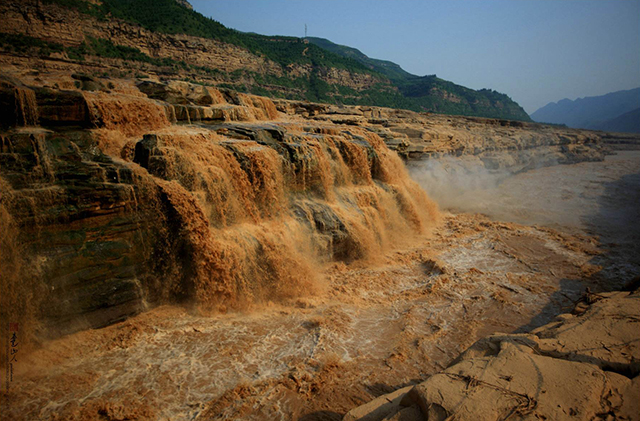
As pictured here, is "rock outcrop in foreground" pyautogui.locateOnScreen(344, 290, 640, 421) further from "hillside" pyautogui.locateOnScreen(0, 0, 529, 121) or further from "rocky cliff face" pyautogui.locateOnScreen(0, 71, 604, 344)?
"hillside" pyautogui.locateOnScreen(0, 0, 529, 121)

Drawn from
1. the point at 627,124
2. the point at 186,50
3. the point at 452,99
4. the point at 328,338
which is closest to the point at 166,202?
the point at 328,338

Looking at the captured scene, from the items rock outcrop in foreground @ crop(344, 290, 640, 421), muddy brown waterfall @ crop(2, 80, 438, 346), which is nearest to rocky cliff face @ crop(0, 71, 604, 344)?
muddy brown waterfall @ crop(2, 80, 438, 346)

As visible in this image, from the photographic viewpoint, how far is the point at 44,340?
545 cm

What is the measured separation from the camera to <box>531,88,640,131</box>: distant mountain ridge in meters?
90.2

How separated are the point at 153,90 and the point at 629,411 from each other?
13.5 metres

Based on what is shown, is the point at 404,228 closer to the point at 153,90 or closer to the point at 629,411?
the point at 629,411

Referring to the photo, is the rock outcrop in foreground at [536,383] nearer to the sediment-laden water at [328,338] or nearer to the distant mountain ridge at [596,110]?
the sediment-laden water at [328,338]

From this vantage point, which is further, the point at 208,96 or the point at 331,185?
the point at 208,96

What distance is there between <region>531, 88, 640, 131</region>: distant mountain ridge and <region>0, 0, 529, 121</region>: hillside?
6228cm

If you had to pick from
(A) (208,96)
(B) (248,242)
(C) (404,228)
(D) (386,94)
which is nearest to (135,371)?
(B) (248,242)

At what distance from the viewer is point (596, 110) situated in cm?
12019

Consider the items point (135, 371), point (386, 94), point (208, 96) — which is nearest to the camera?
point (135, 371)

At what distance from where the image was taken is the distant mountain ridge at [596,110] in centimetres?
9019

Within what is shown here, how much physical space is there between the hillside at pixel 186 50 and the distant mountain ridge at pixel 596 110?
62279 mm
